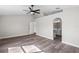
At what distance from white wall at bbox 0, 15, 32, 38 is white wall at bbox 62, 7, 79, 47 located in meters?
1.93

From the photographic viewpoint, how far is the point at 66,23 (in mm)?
3830

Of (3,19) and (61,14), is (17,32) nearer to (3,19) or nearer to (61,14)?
(3,19)

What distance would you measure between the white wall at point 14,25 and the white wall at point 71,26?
1.93 m

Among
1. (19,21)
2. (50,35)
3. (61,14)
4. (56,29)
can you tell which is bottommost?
(50,35)

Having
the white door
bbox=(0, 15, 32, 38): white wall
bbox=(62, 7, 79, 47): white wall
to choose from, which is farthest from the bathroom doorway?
bbox=(0, 15, 32, 38): white wall

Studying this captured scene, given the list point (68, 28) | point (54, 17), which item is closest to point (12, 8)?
point (54, 17)

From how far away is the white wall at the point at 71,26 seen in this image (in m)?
3.37

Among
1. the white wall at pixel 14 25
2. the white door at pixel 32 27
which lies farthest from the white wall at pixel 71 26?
the white wall at pixel 14 25

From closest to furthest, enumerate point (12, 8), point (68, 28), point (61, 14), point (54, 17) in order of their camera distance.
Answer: point (12, 8), point (68, 28), point (61, 14), point (54, 17)

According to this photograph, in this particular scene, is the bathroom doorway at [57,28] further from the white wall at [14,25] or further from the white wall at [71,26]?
the white wall at [14,25]

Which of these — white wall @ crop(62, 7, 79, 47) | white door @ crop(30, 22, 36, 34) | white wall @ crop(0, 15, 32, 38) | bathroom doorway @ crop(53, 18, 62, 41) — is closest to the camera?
white wall @ crop(0, 15, 32, 38)

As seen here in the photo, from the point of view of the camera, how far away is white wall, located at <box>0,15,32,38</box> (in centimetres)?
273

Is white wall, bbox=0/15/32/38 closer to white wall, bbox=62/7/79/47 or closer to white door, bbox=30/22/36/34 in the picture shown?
white door, bbox=30/22/36/34

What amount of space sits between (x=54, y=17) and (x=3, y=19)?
281 centimetres
